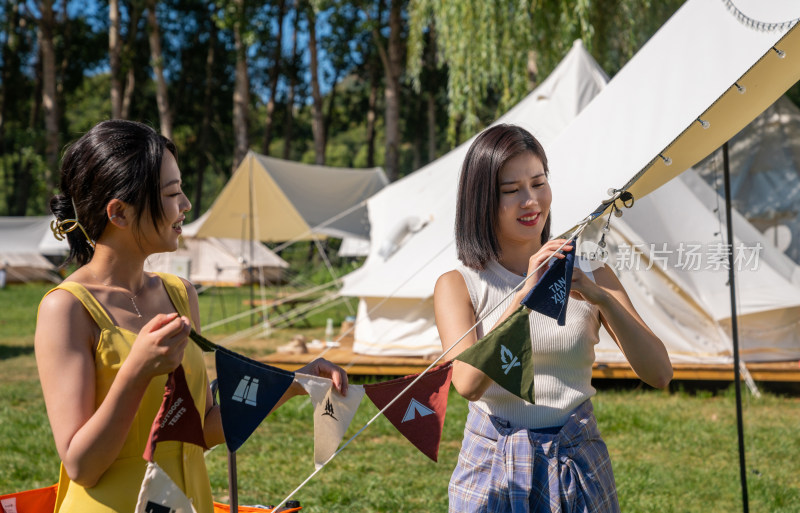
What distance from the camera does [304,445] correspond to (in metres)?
5.44

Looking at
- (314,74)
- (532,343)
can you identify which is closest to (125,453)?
(532,343)

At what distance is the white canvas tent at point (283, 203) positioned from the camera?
12.4m

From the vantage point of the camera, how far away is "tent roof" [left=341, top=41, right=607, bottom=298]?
23.0 feet

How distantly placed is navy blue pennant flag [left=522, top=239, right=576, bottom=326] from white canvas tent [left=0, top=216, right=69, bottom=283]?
24.5 m

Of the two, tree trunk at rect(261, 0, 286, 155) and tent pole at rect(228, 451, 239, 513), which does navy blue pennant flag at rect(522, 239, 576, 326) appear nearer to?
tent pole at rect(228, 451, 239, 513)

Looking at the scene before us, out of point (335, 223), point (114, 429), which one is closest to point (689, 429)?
point (114, 429)

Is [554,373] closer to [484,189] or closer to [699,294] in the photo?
[484,189]

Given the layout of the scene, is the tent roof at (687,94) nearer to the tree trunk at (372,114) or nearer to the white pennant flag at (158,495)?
the white pennant flag at (158,495)

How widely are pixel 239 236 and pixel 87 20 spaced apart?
1883cm

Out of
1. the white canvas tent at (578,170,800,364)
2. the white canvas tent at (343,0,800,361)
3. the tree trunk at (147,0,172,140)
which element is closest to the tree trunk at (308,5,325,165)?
the tree trunk at (147,0,172,140)

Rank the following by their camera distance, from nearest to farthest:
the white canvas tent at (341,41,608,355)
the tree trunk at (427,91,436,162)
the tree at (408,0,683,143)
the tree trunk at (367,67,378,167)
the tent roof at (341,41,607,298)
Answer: the tent roof at (341,41,607,298), the white canvas tent at (341,41,608,355), the tree at (408,0,683,143), the tree trunk at (427,91,436,162), the tree trunk at (367,67,378,167)

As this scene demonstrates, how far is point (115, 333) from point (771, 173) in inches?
312

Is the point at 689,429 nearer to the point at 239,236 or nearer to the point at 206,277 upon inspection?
the point at 239,236

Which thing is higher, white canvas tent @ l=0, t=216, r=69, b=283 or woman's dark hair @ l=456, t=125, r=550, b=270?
woman's dark hair @ l=456, t=125, r=550, b=270
